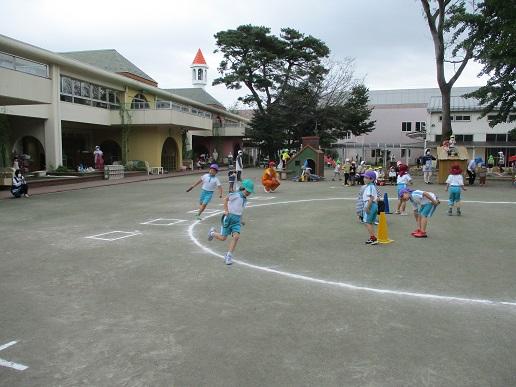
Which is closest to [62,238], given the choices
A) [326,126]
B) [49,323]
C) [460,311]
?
[49,323]

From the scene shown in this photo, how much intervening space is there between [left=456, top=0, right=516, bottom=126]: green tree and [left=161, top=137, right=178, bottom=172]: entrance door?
23.0 m

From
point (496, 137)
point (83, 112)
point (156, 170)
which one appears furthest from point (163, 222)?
point (496, 137)

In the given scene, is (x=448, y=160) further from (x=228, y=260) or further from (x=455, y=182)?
(x=228, y=260)

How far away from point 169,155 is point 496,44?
2524cm

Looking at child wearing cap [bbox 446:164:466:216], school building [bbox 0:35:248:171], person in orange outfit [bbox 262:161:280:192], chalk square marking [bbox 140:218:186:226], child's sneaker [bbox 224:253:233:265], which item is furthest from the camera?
person in orange outfit [bbox 262:161:280:192]

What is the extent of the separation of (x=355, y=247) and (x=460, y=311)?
366 centimetres

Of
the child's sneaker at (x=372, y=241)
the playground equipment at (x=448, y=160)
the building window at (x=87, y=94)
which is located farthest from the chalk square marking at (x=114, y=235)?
the building window at (x=87, y=94)

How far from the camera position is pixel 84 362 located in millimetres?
4082

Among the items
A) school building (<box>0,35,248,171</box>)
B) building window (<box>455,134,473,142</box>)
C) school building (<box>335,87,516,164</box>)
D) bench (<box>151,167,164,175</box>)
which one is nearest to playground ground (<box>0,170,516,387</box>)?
school building (<box>0,35,248,171</box>)

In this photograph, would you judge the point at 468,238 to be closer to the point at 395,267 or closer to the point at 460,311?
the point at 395,267

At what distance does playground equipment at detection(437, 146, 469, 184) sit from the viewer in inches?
952

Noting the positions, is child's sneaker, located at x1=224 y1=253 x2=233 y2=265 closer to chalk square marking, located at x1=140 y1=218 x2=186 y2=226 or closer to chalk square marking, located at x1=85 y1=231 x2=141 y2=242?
chalk square marking, located at x1=85 y1=231 x2=141 y2=242

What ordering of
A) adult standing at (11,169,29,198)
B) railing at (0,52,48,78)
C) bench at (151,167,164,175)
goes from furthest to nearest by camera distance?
bench at (151,167,164,175), adult standing at (11,169,29,198), railing at (0,52,48,78)

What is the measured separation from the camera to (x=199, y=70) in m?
80.8
